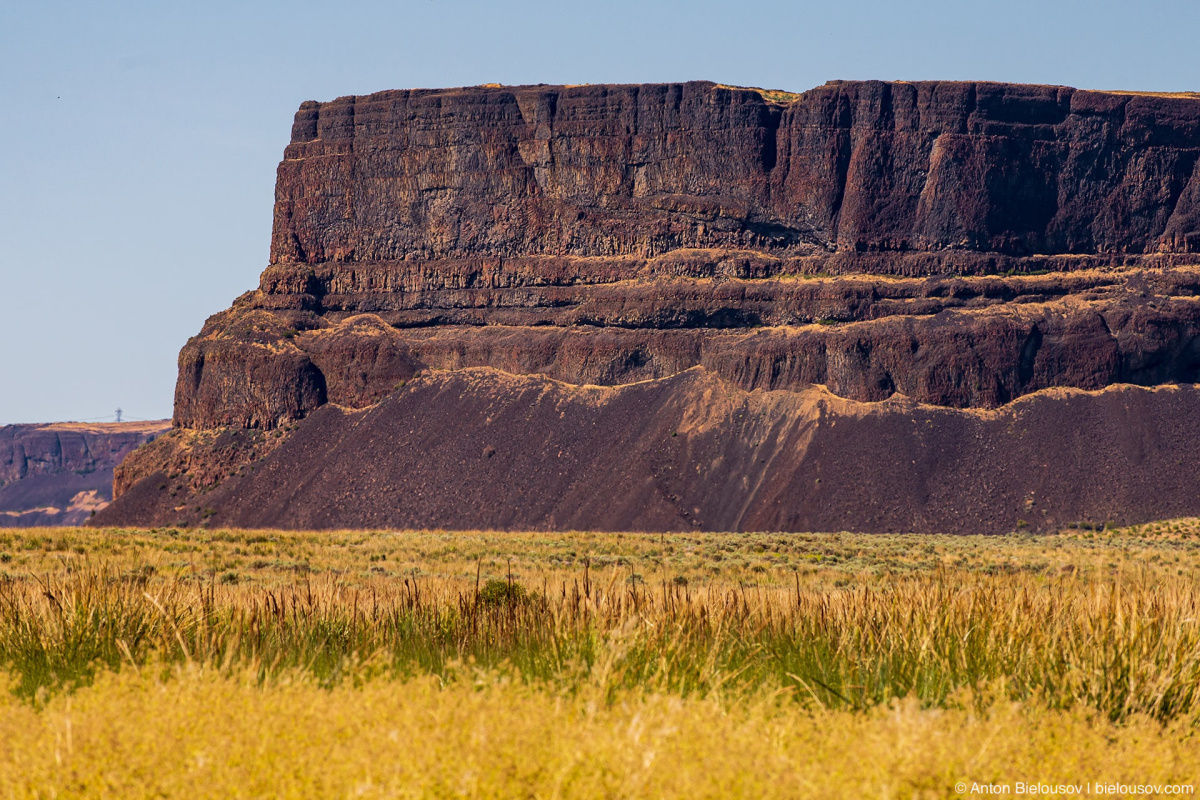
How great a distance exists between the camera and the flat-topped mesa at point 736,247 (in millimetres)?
72188

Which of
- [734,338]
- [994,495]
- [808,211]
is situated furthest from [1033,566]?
[808,211]

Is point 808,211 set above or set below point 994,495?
above

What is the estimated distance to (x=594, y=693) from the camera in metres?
7.30

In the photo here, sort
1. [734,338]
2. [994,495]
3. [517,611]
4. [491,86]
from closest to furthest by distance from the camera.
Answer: [517,611] → [994,495] → [734,338] → [491,86]

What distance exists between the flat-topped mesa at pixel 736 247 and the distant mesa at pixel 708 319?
0.18 m

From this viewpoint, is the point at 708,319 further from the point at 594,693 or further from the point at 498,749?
the point at 498,749

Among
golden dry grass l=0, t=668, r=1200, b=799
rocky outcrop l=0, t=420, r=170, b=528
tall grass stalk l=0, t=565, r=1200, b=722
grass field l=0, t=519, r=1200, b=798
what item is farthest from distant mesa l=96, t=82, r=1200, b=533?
rocky outcrop l=0, t=420, r=170, b=528

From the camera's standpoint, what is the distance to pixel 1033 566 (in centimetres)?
3619

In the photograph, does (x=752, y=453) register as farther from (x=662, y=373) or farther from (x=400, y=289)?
(x=400, y=289)

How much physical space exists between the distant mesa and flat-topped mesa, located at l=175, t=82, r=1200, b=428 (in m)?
0.18

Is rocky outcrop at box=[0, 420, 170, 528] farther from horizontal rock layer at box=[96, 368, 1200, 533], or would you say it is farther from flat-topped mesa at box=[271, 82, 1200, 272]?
horizontal rock layer at box=[96, 368, 1200, 533]

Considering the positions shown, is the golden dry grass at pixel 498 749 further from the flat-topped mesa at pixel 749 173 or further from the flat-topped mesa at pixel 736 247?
the flat-topped mesa at pixel 749 173

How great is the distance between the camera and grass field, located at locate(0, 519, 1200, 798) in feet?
19.0

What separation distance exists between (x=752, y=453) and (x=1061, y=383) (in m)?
17.7
